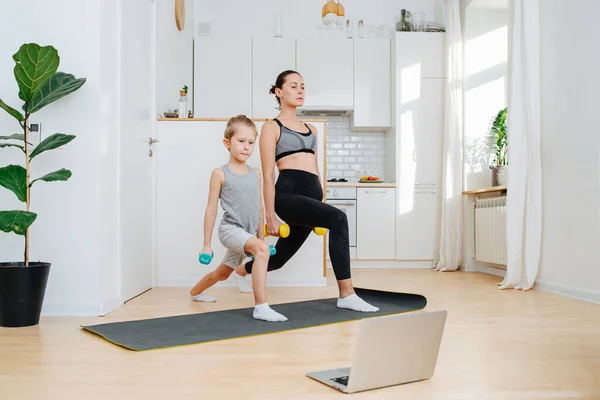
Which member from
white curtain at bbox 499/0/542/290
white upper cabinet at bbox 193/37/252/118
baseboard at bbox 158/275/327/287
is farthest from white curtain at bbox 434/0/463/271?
white upper cabinet at bbox 193/37/252/118

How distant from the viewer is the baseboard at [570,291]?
3.55 meters

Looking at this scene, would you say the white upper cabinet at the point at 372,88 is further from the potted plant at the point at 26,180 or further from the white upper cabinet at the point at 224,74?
the potted plant at the point at 26,180

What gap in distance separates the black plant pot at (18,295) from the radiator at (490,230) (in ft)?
11.8

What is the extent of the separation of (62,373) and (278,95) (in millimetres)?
1945

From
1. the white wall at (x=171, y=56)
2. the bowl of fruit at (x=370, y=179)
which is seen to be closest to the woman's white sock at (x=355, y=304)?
the white wall at (x=171, y=56)

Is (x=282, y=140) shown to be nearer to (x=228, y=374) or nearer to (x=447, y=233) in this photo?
(x=228, y=374)

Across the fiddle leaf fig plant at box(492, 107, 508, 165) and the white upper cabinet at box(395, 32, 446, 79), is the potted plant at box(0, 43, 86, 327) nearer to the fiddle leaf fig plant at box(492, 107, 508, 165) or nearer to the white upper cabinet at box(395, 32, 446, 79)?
the fiddle leaf fig plant at box(492, 107, 508, 165)

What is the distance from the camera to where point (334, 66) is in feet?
21.2

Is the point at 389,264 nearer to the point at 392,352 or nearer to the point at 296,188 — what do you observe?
the point at 296,188

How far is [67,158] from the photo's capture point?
3045 millimetres

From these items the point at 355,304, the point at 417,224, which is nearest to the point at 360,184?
the point at 417,224

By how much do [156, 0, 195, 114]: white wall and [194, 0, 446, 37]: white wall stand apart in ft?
1.35

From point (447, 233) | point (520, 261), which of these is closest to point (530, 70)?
point (520, 261)

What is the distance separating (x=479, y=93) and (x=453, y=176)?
0.85 metres
